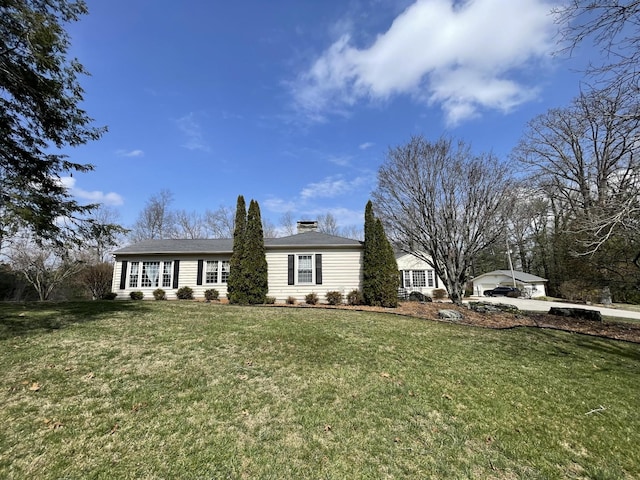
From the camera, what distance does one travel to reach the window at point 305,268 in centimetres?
1533

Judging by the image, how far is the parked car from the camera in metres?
29.9

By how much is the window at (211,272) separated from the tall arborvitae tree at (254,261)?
3.72 meters

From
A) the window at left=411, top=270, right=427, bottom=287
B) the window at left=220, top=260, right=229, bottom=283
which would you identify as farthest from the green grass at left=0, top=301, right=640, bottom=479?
the window at left=411, top=270, right=427, bottom=287

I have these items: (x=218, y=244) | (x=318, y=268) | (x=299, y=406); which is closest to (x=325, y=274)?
(x=318, y=268)

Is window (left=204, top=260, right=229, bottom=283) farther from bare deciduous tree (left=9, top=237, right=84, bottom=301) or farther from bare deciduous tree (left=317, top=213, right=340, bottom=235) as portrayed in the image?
bare deciduous tree (left=317, top=213, right=340, bottom=235)

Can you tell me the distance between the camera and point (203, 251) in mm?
16344

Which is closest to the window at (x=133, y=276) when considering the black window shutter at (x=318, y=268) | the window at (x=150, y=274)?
the window at (x=150, y=274)

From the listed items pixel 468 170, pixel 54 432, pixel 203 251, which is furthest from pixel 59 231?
pixel 468 170

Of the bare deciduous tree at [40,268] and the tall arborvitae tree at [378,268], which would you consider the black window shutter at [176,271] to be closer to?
the bare deciduous tree at [40,268]

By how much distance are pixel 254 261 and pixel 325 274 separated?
3750 mm

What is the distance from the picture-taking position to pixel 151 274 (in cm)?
1633

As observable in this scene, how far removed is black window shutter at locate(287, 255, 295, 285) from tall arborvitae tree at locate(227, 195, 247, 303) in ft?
8.50

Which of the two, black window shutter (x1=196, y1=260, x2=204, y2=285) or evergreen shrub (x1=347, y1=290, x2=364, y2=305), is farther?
black window shutter (x1=196, y1=260, x2=204, y2=285)

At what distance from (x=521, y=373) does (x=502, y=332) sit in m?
3.47
